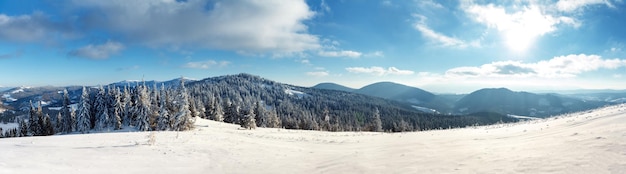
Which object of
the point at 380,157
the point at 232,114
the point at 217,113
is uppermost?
the point at 217,113

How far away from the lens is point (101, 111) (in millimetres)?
68562

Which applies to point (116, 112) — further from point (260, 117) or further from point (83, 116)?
point (260, 117)

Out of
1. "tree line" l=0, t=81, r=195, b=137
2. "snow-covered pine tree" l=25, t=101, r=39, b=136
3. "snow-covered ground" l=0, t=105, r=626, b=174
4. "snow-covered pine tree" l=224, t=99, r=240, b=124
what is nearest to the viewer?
"snow-covered ground" l=0, t=105, r=626, b=174

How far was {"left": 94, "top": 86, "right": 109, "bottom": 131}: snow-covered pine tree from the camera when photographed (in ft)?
218

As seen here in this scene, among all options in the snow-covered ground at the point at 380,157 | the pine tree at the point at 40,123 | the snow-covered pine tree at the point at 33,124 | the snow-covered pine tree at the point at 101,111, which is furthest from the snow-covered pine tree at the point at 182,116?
the snow-covered pine tree at the point at 33,124

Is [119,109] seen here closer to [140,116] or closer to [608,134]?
[140,116]

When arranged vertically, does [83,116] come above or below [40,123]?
above

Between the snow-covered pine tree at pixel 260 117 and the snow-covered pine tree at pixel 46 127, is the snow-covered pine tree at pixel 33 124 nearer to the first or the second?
the snow-covered pine tree at pixel 46 127

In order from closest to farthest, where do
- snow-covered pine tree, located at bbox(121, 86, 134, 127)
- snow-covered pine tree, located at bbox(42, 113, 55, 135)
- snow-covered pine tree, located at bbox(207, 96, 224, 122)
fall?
snow-covered pine tree, located at bbox(121, 86, 134, 127) → snow-covered pine tree, located at bbox(42, 113, 55, 135) → snow-covered pine tree, located at bbox(207, 96, 224, 122)

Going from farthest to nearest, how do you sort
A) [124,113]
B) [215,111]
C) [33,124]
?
[215,111] → [33,124] → [124,113]

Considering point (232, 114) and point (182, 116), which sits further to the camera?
point (232, 114)

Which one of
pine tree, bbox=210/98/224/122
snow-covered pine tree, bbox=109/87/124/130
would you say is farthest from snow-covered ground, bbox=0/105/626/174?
pine tree, bbox=210/98/224/122

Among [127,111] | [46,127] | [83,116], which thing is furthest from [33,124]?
[127,111]

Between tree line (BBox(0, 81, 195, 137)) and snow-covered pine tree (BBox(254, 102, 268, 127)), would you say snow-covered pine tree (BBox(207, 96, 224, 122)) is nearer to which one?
snow-covered pine tree (BBox(254, 102, 268, 127))
